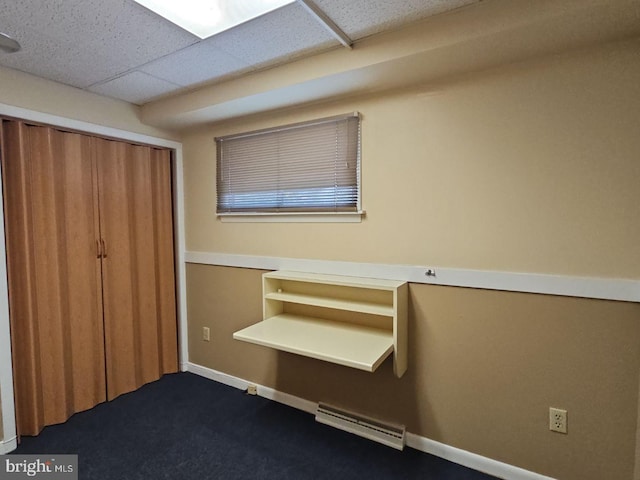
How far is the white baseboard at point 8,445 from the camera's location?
2.00m

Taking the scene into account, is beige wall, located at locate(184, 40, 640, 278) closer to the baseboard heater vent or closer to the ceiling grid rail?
the ceiling grid rail

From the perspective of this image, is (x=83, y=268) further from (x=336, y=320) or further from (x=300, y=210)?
(x=336, y=320)

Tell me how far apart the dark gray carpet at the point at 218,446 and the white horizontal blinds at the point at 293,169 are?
4.93 feet

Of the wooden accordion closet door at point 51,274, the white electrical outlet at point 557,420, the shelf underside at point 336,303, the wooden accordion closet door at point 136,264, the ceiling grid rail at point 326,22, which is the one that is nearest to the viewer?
the ceiling grid rail at point 326,22

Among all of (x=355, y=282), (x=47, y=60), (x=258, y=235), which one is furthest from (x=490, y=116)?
(x=47, y=60)

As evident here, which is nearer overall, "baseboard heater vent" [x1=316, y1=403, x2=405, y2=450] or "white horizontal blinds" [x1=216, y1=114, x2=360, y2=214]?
"baseboard heater vent" [x1=316, y1=403, x2=405, y2=450]

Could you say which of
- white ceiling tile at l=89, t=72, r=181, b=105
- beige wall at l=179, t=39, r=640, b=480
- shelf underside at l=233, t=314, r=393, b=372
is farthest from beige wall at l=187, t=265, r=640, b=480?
white ceiling tile at l=89, t=72, r=181, b=105

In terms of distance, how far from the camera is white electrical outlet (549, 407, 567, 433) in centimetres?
165

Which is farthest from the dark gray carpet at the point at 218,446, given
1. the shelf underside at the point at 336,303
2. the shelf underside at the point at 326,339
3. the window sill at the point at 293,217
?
the window sill at the point at 293,217

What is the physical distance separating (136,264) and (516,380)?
Result: 285cm

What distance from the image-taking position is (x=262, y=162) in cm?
257

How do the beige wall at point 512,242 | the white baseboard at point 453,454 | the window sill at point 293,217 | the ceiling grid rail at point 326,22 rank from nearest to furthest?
the ceiling grid rail at point 326,22 < the beige wall at point 512,242 < the white baseboard at point 453,454 < the window sill at point 293,217

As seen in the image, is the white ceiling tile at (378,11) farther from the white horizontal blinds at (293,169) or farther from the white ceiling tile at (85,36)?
the white ceiling tile at (85,36)

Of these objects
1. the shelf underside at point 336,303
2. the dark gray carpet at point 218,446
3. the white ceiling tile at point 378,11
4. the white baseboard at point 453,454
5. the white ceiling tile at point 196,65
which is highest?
the white ceiling tile at point 196,65
